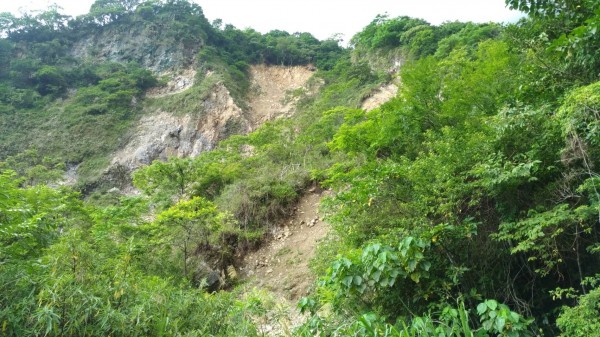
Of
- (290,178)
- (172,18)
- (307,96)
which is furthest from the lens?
(172,18)

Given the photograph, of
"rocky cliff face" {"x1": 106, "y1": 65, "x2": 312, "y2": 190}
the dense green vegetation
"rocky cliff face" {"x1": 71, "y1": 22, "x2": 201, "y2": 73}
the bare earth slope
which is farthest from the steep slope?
the dense green vegetation

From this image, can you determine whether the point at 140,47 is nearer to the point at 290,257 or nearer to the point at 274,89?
the point at 274,89

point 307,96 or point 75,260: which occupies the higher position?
point 307,96

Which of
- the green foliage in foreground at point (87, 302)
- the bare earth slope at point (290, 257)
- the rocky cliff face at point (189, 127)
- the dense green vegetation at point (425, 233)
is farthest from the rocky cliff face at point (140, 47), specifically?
the green foliage in foreground at point (87, 302)

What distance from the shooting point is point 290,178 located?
47.6 feet

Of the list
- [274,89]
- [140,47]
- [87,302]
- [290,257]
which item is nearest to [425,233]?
[87,302]

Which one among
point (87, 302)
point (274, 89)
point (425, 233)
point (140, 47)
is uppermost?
point (140, 47)

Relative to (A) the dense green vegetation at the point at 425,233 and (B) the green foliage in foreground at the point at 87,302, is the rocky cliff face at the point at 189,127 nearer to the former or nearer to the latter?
(A) the dense green vegetation at the point at 425,233

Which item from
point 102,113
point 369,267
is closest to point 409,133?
point 369,267

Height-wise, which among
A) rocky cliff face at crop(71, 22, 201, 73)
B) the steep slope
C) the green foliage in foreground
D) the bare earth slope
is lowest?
the bare earth slope

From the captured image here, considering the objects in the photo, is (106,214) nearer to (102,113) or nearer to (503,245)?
(503,245)

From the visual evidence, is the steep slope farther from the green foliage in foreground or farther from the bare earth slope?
the green foliage in foreground

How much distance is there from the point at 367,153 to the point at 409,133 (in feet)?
5.53

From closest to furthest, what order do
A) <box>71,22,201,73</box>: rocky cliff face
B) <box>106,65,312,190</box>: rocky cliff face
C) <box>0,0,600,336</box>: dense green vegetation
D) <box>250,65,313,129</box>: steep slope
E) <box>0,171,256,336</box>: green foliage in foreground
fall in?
<box>0,171,256,336</box>: green foliage in foreground → <box>0,0,600,336</box>: dense green vegetation → <box>106,65,312,190</box>: rocky cliff face → <box>250,65,313,129</box>: steep slope → <box>71,22,201,73</box>: rocky cliff face
